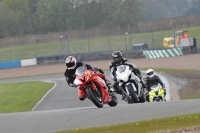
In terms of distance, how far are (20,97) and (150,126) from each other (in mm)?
17258

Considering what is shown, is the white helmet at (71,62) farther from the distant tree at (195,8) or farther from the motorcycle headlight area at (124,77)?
the distant tree at (195,8)

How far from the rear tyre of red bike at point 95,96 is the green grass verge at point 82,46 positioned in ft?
125

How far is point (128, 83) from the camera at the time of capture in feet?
47.2

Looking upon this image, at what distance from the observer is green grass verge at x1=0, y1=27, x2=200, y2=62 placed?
53219mm

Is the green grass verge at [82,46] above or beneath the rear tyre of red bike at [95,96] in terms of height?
beneath

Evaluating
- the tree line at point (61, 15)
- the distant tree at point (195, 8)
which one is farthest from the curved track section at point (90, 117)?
the distant tree at point (195, 8)

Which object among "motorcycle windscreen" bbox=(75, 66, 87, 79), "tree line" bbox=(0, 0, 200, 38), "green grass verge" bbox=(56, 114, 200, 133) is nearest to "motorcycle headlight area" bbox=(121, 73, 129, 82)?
"motorcycle windscreen" bbox=(75, 66, 87, 79)

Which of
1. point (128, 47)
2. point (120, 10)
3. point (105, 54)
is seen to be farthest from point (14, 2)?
point (105, 54)

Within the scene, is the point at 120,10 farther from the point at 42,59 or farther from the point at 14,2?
the point at 42,59

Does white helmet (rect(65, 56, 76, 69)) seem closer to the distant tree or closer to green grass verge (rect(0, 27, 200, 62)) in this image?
green grass verge (rect(0, 27, 200, 62))

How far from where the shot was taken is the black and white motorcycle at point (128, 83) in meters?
14.3


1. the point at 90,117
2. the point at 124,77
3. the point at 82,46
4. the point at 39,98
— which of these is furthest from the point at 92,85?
the point at 82,46

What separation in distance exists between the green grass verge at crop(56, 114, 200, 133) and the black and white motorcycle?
4692mm

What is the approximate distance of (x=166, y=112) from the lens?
10.6 meters
